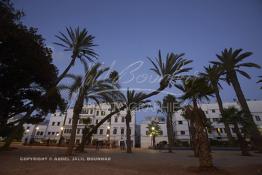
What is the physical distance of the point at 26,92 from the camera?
19.9m

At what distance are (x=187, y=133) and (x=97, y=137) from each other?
3217 cm

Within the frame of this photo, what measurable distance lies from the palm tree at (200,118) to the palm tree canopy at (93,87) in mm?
9132

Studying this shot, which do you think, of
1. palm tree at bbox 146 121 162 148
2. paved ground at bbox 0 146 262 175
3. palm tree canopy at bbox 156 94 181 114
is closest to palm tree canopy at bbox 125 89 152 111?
palm tree canopy at bbox 156 94 181 114

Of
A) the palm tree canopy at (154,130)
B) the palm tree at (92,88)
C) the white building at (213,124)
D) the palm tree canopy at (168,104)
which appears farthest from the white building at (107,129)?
the palm tree at (92,88)

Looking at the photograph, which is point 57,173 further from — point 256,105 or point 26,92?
point 256,105

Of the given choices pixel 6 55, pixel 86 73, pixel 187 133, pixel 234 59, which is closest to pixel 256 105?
pixel 187 133

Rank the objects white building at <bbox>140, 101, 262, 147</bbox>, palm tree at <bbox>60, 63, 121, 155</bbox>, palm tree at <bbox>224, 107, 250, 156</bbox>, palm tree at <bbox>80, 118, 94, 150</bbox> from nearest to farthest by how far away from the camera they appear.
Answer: palm tree at <bbox>60, 63, 121, 155</bbox> → palm tree at <bbox>224, 107, 250, 156</bbox> → palm tree at <bbox>80, 118, 94, 150</bbox> → white building at <bbox>140, 101, 262, 147</bbox>

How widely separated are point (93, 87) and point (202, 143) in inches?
504

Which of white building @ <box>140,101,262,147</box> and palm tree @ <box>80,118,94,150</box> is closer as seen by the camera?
palm tree @ <box>80,118,94,150</box>

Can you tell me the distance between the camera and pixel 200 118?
37.1 feet

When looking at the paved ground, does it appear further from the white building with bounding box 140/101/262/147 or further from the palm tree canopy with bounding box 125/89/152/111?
the white building with bounding box 140/101/262/147

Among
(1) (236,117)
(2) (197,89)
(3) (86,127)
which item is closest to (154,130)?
(3) (86,127)

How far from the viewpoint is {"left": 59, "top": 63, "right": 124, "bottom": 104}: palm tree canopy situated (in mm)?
18480

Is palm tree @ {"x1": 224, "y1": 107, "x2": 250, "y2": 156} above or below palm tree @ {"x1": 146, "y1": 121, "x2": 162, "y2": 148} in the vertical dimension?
below
